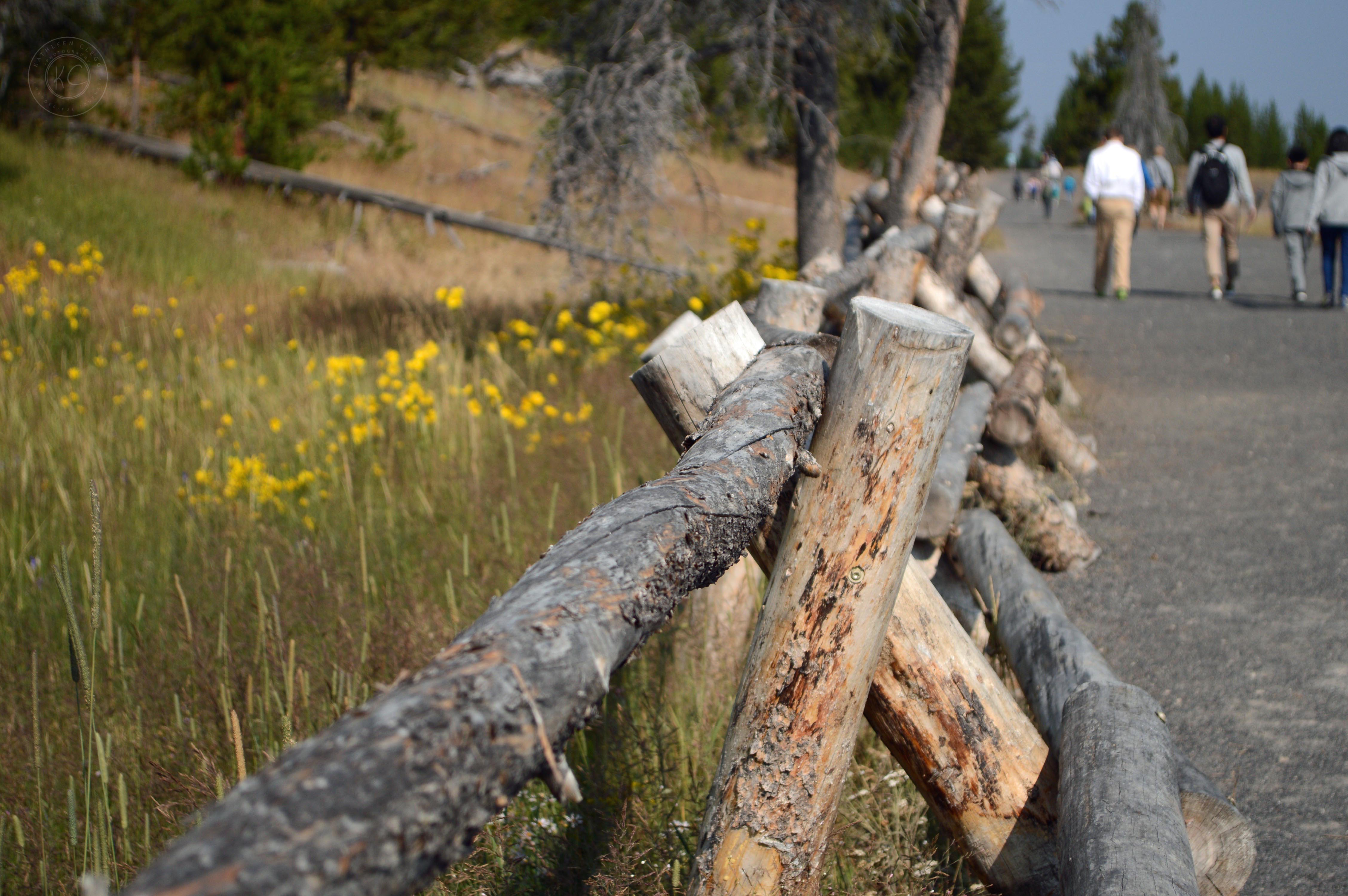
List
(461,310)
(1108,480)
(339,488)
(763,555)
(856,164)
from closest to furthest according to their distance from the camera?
1. (763,555)
2. (339,488)
3. (1108,480)
4. (461,310)
5. (856,164)

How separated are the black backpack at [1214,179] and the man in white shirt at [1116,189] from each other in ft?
1.93

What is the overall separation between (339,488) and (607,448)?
1453 mm

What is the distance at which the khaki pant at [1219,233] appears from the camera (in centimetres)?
1029

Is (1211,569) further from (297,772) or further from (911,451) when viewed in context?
(297,772)

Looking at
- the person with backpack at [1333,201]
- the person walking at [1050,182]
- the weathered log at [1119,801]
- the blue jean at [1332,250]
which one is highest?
the person walking at [1050,182]

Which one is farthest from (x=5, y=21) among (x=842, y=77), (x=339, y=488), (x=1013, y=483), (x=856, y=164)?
(x=856, y=164)

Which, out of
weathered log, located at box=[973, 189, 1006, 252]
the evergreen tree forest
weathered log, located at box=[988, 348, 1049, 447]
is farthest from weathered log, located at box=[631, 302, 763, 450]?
the evergreen tree forest

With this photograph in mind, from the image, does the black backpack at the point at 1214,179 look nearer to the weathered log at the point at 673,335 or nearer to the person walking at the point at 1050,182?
the weathered log at the point at 673,335

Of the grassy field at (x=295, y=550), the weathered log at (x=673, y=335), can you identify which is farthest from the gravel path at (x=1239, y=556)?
the weathered log at (x=673, y=335)

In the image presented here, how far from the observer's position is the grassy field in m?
2.07

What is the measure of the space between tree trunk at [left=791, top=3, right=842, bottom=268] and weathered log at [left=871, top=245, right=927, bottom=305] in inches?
89.8

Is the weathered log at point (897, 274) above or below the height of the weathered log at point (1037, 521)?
above

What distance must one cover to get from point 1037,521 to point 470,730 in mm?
3503

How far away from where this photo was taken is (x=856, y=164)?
120 feet
